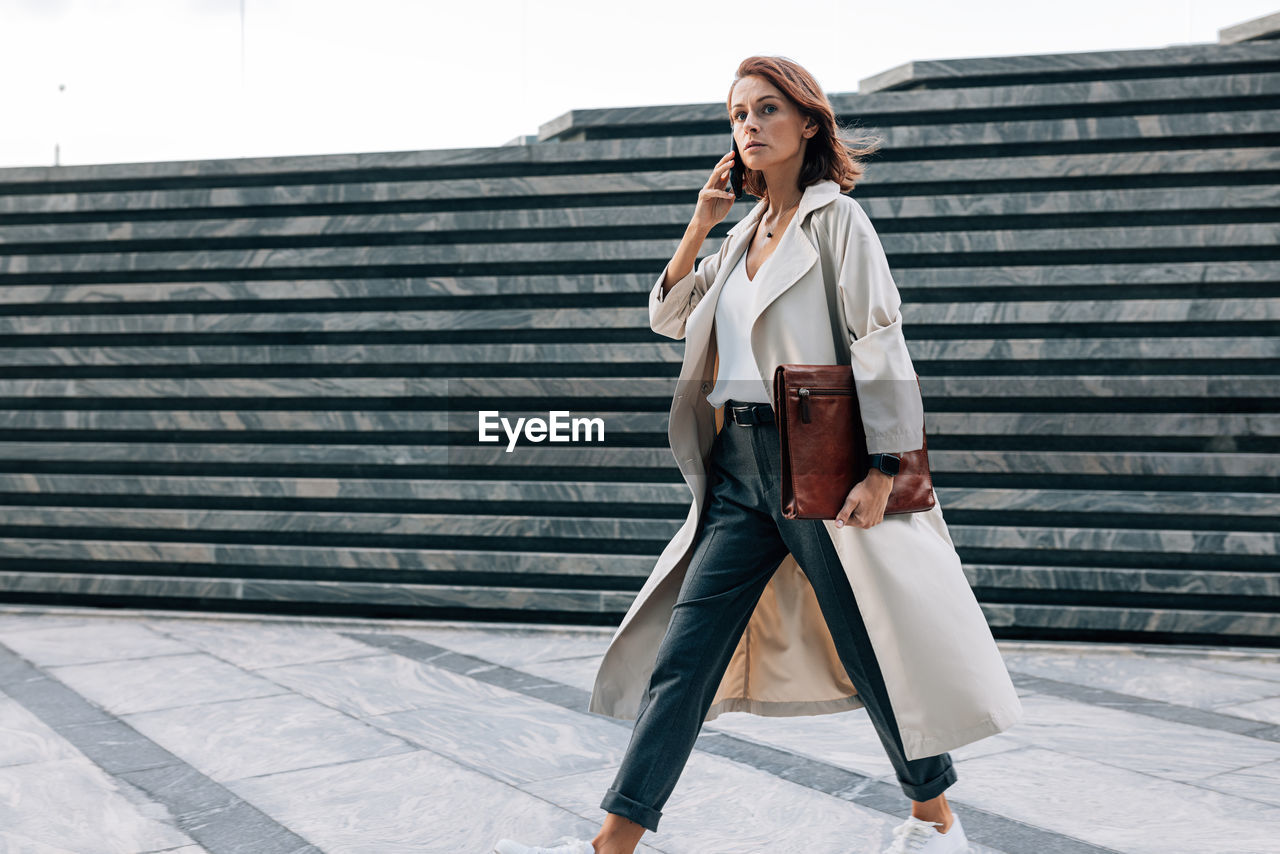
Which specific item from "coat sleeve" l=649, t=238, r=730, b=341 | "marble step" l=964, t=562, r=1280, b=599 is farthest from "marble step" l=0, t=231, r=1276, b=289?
"coat sleeve" l=649, t=238, r=730, b=341

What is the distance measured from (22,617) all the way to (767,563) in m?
5.19

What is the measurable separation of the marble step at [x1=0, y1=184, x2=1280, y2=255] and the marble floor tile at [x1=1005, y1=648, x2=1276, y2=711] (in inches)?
82.2

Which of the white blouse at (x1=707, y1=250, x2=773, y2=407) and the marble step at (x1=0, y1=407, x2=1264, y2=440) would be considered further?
the marble step at (x1=0, y1=407, x2=1264, y2=440)

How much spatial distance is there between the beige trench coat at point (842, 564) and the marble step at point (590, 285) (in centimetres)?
315

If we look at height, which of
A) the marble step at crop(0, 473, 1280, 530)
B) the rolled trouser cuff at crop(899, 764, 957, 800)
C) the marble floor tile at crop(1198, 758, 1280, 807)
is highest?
the marble step at crop(0, 473, 1280, 530)

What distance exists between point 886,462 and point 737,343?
17.7 inches

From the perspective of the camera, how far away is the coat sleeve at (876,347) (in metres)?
2.47

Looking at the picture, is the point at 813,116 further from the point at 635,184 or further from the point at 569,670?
the point at 635,184

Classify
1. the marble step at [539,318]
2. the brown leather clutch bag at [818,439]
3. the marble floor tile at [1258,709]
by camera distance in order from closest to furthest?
the brown leather clutch bag at [818,439] → the marble floor tile at [1258,709] → the marble step at [539,318]

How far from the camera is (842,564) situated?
101 inches

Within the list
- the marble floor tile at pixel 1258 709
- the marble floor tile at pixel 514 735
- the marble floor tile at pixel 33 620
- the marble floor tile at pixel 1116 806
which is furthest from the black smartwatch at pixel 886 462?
the marble floor tile at pixel 33 620

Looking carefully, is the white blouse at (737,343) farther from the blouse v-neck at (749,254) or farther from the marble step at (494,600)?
the marble step at (494,600)

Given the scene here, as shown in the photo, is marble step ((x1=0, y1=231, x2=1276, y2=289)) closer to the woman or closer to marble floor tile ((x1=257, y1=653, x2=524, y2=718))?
marble floor tile ((x1=257, y1=653, x2=524, y2=718))

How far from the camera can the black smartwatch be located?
247cm
